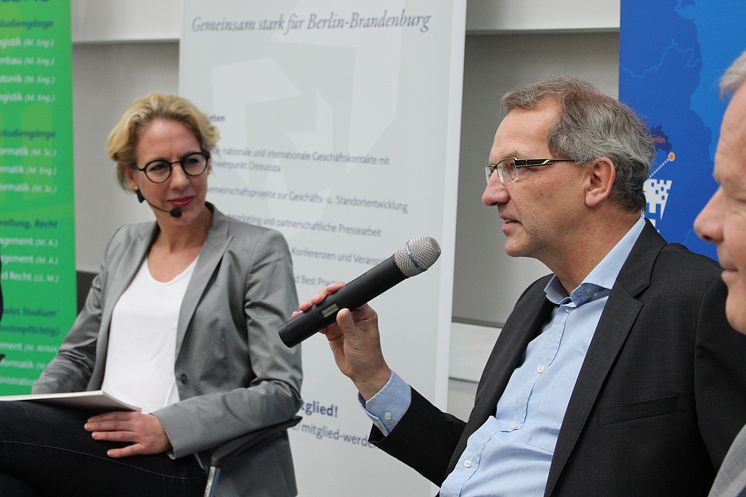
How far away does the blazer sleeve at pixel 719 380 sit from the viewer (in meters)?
1.46

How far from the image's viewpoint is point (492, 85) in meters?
3.72

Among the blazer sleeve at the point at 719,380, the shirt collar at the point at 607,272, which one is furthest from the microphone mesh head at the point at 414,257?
the blazer sleeve at the point at 719,380

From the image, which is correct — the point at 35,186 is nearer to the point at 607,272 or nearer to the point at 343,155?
the point at 343,155

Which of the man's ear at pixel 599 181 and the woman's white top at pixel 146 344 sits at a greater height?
the man's ear at pixel 599 181

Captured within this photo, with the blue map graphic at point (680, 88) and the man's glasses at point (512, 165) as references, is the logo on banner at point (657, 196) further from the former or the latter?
the man's glasses at point (512, 165)

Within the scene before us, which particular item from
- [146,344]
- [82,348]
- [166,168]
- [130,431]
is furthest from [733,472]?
[82,348]

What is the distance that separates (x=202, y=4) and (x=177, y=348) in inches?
73.4

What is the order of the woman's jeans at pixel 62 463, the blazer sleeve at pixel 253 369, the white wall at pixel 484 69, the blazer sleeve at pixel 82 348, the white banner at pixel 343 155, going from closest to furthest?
the woman's jeans at pixel 62 463 → the blazer sleeve at pixel 253 369 → the blazer sleeve at pixel 82 348 → the white banner at pixel 343 155 → the white wall at pixel 484 69

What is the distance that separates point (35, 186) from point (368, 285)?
3.01 m

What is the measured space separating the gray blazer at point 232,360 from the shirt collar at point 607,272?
97 centimetres

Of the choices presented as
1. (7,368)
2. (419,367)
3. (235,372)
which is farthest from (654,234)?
(7,368)

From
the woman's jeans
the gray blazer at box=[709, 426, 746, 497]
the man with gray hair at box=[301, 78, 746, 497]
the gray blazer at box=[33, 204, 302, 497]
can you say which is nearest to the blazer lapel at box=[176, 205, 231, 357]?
the gray blazer at box=[33, 204, 302, 497]

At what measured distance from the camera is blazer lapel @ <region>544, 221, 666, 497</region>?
5.25 ft

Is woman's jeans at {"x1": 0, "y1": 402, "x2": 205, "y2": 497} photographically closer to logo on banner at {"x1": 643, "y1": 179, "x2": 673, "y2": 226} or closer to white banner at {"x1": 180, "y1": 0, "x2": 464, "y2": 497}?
white banner at {"x1": 180, "y1": 0, "x2": 464, "y2": 497}
